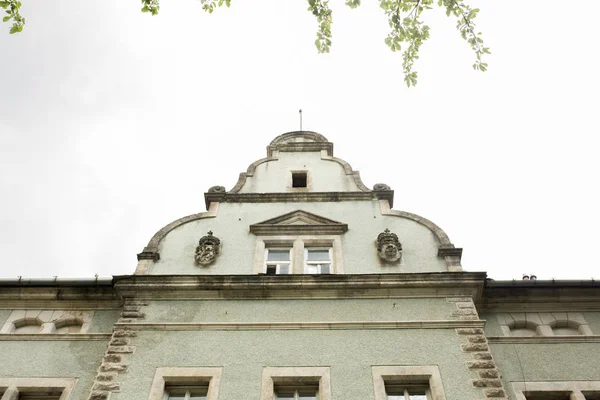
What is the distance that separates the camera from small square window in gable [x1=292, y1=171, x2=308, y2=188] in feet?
58.6

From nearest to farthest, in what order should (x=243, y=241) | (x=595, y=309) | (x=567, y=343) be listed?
(x=567, y=343) → (x=595, y=309) → (x=243, y=241)

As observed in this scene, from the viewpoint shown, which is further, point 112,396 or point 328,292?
point 328,292

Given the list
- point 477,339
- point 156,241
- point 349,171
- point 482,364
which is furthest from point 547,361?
point 156,241

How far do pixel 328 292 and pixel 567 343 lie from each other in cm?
506

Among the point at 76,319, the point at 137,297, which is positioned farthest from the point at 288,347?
the point at 76,319

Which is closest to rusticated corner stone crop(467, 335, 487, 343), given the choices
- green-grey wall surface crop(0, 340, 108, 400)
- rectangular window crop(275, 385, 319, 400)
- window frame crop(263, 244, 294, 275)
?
rectangular window crop(275, 385, 319, 400)

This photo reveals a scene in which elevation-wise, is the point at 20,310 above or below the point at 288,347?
above

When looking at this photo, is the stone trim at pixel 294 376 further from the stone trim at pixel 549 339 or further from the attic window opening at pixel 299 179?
the attic window opening at pixel 299 179

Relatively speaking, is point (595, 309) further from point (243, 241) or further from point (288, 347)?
point (243, 241)

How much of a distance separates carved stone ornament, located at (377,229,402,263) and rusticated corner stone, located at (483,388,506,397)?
399 centimetres

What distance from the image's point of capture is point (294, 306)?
43.3 feet

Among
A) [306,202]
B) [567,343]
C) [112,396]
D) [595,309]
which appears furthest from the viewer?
[306,202]

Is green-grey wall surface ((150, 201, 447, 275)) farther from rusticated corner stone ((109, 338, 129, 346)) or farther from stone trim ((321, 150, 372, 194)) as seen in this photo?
rusticated corner stone ((109, 338, 129, 346))

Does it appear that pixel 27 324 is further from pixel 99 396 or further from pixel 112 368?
pixel 99 396
